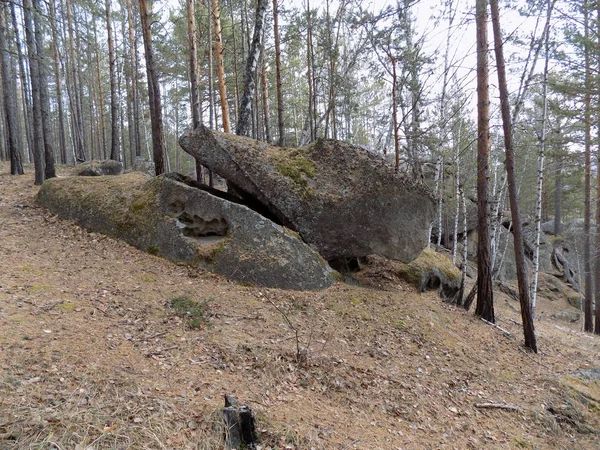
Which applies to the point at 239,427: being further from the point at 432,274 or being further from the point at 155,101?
the point at 155,101

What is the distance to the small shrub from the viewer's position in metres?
5.39

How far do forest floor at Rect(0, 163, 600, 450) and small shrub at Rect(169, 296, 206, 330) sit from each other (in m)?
0.08

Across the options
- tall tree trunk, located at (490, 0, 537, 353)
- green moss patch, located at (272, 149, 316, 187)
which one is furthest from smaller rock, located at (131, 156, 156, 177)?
tall tree trunk, located at (490, 0, 537, 353)

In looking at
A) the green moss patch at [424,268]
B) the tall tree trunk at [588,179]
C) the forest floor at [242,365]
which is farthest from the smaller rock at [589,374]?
the tall tree trunk at [588,179]

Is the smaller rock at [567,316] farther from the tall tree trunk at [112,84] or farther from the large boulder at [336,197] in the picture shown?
the tall tree trunk at [112,84]

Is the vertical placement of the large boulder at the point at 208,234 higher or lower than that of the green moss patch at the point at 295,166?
lower

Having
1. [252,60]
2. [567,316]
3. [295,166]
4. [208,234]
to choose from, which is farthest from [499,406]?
[567,316]

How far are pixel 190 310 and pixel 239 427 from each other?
2752mm

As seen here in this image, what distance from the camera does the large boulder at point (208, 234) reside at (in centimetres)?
702

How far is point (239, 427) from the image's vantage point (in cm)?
327

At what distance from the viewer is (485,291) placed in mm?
8766

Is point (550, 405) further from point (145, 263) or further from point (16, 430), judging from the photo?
point (145, 263)

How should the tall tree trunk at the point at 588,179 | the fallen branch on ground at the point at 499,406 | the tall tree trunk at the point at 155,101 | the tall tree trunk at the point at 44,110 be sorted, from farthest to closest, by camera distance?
the tall tree trunk at the point at 588,179, the tall tree trunk at the point at 44,110, the tall tree trunk at the point at 155,101, the fallen branch on ground at the point at 499,406

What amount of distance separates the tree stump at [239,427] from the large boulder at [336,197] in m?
4.77
